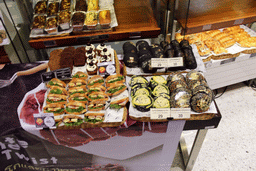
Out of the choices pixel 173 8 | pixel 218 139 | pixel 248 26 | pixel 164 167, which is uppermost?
pixel 173 8

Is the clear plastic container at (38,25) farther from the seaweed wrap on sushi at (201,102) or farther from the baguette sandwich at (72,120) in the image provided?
the seaweed wrap on sushi at (201,102)

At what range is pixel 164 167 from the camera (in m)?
2.60

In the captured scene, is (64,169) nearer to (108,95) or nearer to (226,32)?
(108,95)

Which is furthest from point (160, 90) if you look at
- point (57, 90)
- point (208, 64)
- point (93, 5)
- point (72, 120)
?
point (93, 5)

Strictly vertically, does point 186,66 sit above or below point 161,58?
below

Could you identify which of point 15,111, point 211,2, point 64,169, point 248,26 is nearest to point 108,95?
point 15,111

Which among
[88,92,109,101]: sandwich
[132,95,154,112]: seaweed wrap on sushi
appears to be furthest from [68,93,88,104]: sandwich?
[132,95,154,112]: seaweed wrap on sushi

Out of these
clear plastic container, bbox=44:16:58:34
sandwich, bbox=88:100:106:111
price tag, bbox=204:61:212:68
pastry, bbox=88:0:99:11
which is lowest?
price tag, bbox=204:61:212:68

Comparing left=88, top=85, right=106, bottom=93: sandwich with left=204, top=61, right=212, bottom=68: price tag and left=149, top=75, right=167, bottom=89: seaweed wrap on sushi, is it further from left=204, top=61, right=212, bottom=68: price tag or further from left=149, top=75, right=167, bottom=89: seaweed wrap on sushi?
left=204, top=61, right=212, bottom=68: price tag

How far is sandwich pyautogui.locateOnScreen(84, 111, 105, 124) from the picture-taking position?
6.25 ft

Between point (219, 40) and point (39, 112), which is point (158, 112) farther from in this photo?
point (219, 40)

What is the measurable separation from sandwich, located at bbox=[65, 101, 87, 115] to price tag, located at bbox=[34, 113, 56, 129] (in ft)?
0.52

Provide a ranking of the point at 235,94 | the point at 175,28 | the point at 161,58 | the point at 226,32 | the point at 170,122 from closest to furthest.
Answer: the point at 170,122, the point at 161,58, the point at 175,28, the point at 226,32, the point at 235,94

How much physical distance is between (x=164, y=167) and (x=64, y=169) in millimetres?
1267
